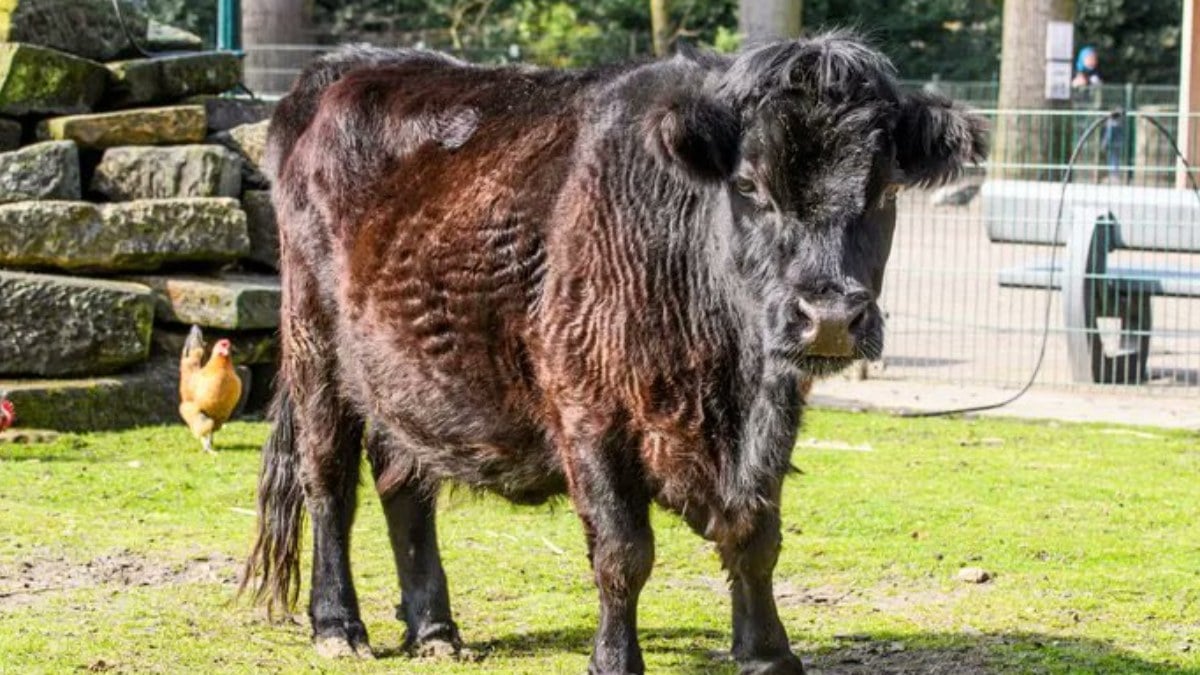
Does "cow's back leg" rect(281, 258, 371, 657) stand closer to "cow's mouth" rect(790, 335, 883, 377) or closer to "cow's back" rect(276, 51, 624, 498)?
"cow's back" rect(276, 51, 624, 498)

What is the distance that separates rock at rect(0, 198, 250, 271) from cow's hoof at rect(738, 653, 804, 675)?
264 inches

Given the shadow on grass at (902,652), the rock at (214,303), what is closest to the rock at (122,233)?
the rock at (214,303)

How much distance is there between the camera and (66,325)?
37.1 ft

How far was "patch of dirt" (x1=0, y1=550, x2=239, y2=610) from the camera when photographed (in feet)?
25.3

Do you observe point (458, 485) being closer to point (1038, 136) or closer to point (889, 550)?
point (889, 550)

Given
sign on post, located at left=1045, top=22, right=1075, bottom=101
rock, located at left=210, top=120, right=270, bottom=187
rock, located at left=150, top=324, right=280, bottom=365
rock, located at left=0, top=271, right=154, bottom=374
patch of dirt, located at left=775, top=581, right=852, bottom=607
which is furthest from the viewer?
sign on post, located at left=1045, top=22, right=1075, bottom=101

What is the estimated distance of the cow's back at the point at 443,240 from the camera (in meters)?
6.24

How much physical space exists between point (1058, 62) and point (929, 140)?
1726 centimetres

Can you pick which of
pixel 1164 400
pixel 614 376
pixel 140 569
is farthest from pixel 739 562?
pixel 1164 400

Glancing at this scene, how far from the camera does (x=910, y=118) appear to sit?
5.73 m

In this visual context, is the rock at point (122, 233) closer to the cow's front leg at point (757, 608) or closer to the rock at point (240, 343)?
the rock at point (240, 343)

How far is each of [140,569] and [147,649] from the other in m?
1.35

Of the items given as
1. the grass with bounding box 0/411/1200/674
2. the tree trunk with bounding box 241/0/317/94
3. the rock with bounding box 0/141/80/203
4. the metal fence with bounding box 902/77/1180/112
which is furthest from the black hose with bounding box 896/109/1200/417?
the metal fence with bounding box 902/77/1180/112

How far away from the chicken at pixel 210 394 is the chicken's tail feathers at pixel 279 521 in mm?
3224
